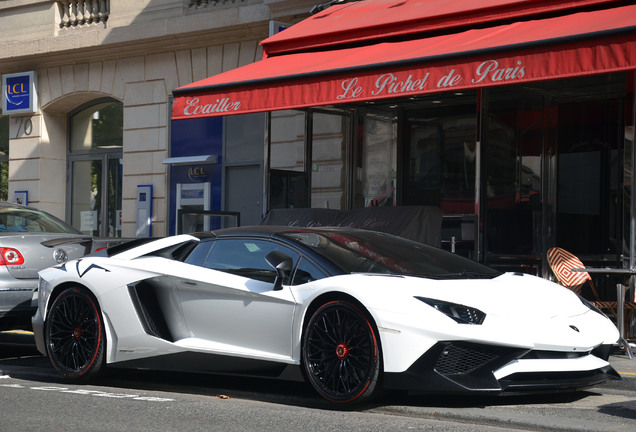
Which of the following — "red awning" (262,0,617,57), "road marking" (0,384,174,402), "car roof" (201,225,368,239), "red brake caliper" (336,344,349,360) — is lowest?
"road marking" (0,384,174,402)

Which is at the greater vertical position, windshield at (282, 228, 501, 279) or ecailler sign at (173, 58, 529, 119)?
ecailler sign at (173, 58, 529, 119)

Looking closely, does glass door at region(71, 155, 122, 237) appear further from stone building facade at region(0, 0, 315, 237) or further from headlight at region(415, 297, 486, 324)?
headlight at region(415, 297, 486, 324)

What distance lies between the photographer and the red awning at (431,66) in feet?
27.0

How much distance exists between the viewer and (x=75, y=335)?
7.29 m

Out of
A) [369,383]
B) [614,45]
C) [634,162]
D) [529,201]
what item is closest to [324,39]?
[529,201]

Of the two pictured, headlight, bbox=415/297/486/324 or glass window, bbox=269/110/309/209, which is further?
glass window, bbox=269/110/309/209

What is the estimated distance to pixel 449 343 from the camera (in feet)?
18.1

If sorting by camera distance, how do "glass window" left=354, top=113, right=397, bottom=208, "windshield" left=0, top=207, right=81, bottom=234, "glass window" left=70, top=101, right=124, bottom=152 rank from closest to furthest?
1. "windshield" left=0, top=207, right=81, bottom=234
2. "glass window" left=354, top=113, right=397, bottom=208
3. "glass window" left=70, top=101, right=124, bottom=152

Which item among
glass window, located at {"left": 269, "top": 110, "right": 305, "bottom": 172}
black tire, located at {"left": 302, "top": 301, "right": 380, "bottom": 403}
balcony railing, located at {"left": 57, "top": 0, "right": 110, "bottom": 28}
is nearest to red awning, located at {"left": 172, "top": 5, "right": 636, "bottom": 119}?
glass window, located at {"left": 269, "top": 110, "right": 305, "bottom": 172}

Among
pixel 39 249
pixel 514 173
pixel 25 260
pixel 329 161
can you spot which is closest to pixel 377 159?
pixel 329 161

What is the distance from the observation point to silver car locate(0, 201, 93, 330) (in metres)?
8.55

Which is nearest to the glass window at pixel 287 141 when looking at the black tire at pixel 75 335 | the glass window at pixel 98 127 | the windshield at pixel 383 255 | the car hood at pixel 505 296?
the glass window at pixel 98 127

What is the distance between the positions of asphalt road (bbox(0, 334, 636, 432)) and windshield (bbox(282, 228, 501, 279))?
81cm

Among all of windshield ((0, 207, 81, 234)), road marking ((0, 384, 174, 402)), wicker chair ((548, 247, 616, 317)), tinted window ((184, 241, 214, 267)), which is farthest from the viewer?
windshield ((0, 207, 81, 234))
